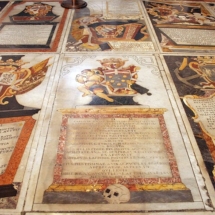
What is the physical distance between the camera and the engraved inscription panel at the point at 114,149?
2016mm

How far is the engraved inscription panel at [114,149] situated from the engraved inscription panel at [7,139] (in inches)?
17.0

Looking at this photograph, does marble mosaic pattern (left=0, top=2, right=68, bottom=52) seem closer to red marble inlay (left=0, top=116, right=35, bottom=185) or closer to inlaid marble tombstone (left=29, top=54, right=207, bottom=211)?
inlaid marble tombstone (left=29, top=54, right=207, bottom=211)

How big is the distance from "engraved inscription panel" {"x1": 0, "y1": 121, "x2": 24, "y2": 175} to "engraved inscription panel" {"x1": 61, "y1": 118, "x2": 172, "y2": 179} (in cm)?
43

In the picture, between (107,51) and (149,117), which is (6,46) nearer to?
(107,51)

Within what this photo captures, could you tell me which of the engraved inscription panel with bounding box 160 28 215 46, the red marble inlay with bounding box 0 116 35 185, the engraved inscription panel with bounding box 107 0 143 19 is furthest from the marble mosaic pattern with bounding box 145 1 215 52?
the red marble inlay with bounding box 0 116 35 185

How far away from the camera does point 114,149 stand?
2176 millimetres

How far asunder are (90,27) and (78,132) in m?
2.54

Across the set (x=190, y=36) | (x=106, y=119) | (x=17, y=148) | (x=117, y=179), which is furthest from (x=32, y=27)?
(x=117, y=179)

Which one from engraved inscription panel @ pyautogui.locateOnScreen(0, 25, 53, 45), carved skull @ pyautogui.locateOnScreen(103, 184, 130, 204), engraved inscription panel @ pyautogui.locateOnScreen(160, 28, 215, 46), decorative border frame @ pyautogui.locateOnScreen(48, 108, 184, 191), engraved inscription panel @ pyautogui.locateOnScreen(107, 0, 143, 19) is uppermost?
engraved inscription panel @ pyautogui.locateOnScreen(107, 0, 143, 19)

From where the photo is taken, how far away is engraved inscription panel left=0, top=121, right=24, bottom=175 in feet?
6.83

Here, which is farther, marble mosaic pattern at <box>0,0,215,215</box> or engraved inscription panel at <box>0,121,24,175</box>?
engraved inscription panel at <box>0,121,24,175</box>

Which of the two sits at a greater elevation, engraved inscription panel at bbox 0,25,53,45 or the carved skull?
engraved inscription panel at bbox 0,25,53,45

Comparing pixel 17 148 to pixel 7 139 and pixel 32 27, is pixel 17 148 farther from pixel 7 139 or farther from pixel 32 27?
pixel 32 27

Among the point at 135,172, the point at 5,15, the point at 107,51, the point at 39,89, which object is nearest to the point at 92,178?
the point at 135,172
